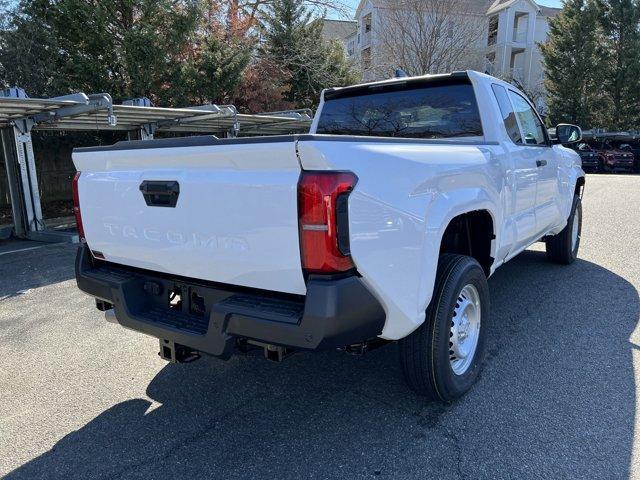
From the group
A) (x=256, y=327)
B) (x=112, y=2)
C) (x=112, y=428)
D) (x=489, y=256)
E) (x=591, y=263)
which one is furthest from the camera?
(x=112, y=2)

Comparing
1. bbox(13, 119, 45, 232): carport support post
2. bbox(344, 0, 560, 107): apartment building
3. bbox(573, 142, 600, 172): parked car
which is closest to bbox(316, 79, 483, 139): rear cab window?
bbox(13, 119, 45, 232): carport support post

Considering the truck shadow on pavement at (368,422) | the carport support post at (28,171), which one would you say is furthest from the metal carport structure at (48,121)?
the truck shadow on pavement at (368,422)

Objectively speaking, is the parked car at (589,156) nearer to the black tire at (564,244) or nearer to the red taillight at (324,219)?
the black tire at (564,244)

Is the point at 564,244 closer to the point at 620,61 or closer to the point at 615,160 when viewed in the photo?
the point at 615,160

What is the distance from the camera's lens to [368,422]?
299cm

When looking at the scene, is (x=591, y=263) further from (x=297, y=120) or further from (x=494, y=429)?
(x=297, y=120)

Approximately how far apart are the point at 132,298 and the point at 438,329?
1815mm

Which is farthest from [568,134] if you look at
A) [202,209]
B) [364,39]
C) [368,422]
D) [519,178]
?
[364,39]

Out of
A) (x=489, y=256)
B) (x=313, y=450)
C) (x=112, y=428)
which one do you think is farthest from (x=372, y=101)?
(x=112, y=428)

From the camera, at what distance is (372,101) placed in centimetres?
441

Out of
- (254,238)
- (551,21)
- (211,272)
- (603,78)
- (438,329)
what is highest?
(551,21)

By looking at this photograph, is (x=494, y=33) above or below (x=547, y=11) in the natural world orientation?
below

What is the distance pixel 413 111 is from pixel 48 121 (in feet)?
26.8

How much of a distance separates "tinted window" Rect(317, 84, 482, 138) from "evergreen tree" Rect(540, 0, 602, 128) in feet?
115
